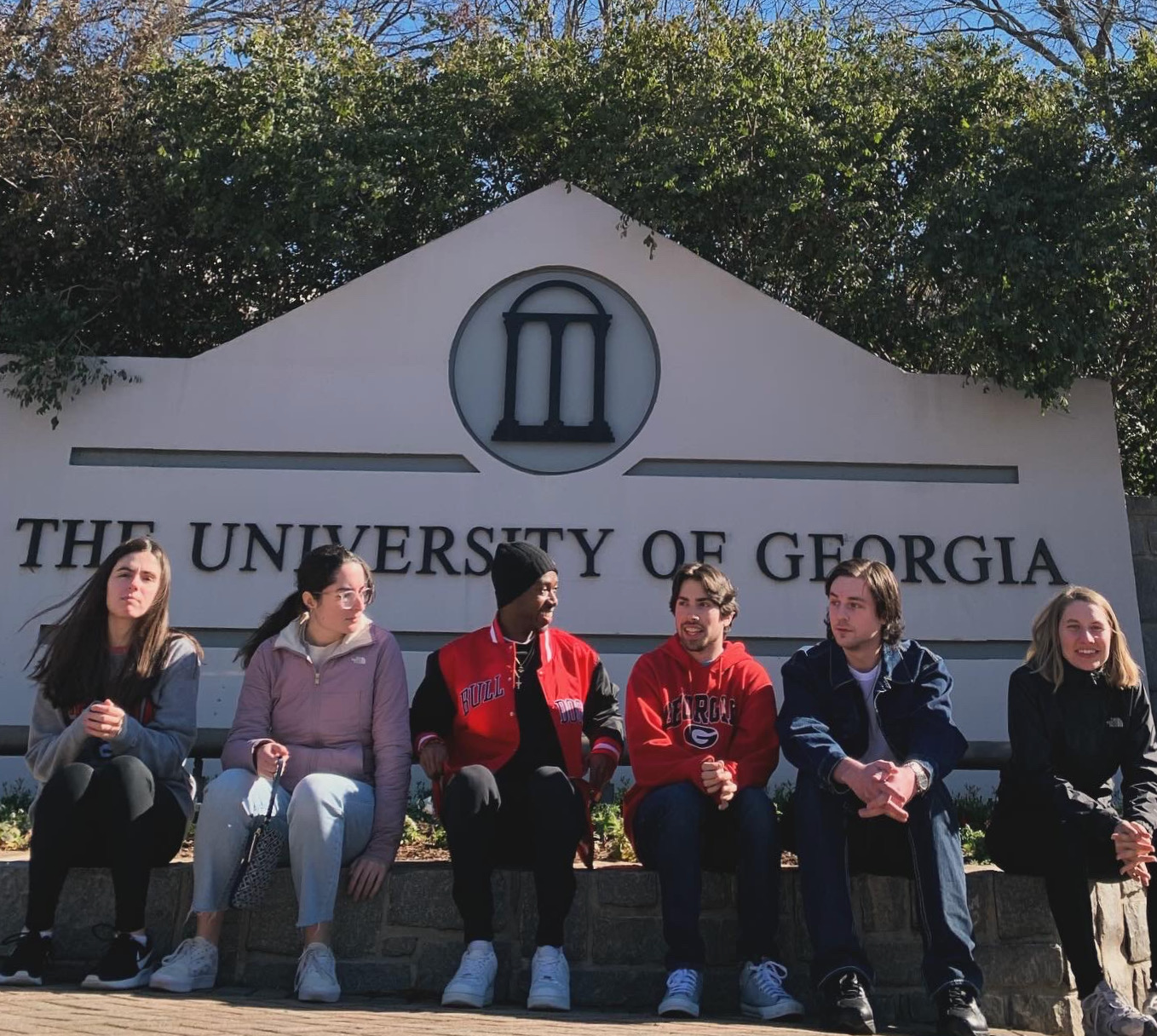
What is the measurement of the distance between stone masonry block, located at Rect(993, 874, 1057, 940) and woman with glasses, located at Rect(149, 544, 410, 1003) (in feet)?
6.56

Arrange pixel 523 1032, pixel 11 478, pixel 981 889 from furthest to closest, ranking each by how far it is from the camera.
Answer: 1. pixel 11 478
2. pixel 981 889
3. pixel 523 1032

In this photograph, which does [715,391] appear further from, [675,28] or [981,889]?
[981,889]

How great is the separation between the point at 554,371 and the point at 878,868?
3793mm

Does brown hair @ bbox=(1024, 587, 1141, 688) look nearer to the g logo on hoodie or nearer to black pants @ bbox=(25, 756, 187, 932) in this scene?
the g logo on hoodie

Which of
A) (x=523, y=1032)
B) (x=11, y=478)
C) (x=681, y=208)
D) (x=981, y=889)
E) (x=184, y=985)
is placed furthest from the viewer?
(x=681, y=208)

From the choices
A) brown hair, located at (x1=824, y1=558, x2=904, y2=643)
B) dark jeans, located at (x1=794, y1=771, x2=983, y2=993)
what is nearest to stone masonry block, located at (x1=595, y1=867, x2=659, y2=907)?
dark jeans, located at (x1=794, y1=771, x2=983, y2=993)

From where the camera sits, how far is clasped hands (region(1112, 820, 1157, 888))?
3.92m

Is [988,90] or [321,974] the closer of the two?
[321,974]

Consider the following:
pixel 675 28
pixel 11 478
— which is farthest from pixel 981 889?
pixel 675 28

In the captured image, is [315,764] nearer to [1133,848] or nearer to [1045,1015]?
[1045,1015]

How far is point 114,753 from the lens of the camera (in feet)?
13.8

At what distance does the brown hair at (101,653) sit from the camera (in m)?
4.34

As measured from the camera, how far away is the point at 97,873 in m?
4.29

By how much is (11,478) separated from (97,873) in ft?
11.1
